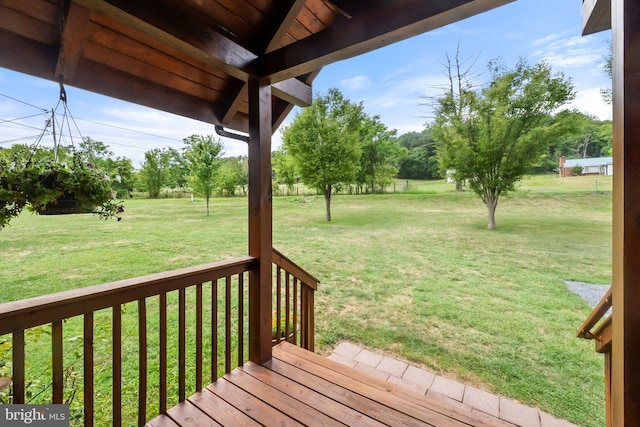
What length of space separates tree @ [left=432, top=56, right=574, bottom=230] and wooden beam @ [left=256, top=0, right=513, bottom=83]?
24.2 feet

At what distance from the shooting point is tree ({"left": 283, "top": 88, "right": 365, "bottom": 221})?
992 cm

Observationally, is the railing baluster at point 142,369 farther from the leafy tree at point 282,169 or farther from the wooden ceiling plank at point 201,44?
the leafy tree at point 282,169

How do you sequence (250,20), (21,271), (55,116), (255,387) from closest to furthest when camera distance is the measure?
(55,116) → (255,387) → (250,20) → (21,271)

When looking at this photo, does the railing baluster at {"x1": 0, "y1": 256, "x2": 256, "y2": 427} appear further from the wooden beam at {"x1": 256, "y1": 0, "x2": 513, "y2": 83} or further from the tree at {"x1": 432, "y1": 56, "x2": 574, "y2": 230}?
the tree at {"x1": 432, "y1": 56, "x2": 574, "y2": 230}

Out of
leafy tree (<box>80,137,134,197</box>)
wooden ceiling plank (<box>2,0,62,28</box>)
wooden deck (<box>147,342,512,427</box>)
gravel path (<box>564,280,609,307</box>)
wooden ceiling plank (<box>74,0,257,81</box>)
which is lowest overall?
gravel path (<box>564,280,609,307</box>)

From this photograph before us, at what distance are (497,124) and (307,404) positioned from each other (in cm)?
838

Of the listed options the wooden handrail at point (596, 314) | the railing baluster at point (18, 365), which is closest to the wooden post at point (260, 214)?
the railing baluster at point (18, 365)

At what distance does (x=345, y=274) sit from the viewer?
5.38 m

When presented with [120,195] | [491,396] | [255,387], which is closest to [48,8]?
[120,195]

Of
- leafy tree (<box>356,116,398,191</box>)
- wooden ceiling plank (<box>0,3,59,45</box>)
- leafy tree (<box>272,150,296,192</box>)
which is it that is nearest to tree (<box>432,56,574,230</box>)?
leafy tree (<box>356,116,398,191</box>)

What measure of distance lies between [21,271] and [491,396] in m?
6.71

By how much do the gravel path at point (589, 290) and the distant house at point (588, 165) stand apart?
8.13ft

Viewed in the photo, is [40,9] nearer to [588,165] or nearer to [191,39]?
[191,39]

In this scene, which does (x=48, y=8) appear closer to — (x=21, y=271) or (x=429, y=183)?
(x=21, y=271)
